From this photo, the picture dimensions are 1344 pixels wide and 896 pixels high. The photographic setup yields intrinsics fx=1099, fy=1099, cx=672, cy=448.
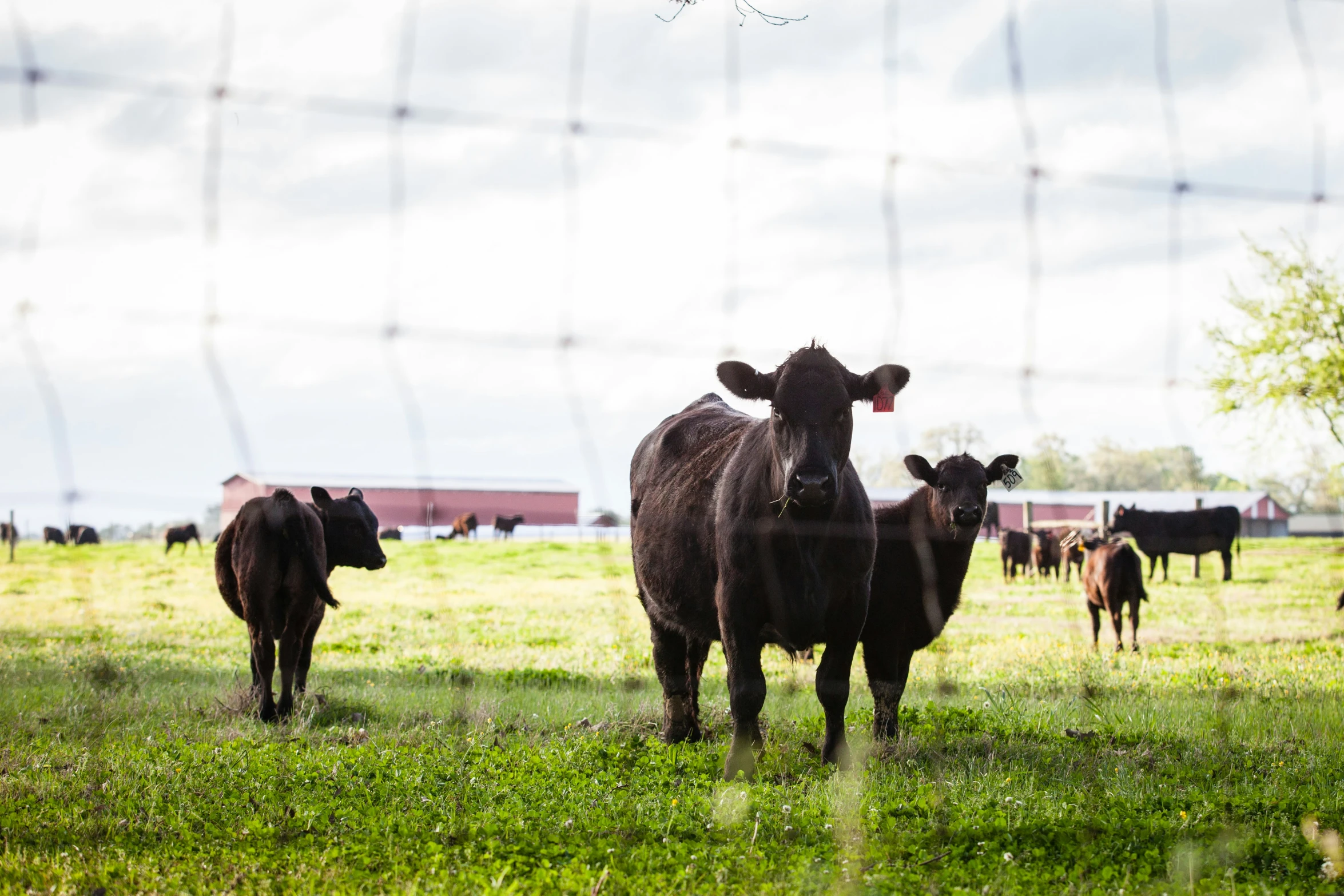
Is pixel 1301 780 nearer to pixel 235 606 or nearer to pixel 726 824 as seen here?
pixel 726 824

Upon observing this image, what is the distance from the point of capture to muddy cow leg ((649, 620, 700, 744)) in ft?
22.7

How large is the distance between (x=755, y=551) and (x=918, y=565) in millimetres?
2317

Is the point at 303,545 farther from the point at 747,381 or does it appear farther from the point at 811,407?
the point at 811,407

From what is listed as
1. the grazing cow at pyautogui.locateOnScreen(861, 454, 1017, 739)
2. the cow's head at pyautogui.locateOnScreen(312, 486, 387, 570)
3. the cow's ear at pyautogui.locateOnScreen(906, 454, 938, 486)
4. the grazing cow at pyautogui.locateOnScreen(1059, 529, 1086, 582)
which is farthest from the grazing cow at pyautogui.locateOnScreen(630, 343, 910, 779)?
the cow's head at pyautogui.locateOnScreen(312, 486, 387, 570)

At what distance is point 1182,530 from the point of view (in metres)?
31.2

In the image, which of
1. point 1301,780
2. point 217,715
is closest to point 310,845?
point 217,715

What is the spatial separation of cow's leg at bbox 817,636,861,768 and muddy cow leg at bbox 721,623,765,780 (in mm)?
328

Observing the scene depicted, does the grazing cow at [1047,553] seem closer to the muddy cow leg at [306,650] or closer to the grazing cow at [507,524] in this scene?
the grazing cow at [507,524]

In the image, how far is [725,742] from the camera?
6.60 metres

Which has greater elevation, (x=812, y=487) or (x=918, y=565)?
(x=812, y=487)

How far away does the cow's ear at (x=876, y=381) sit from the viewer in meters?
5.87

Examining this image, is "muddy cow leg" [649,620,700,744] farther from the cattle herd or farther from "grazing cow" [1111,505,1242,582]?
"grazing cow" [1111,505,1242,582]

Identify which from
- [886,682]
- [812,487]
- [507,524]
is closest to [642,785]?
[812,487]

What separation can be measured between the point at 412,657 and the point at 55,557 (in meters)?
27.6
